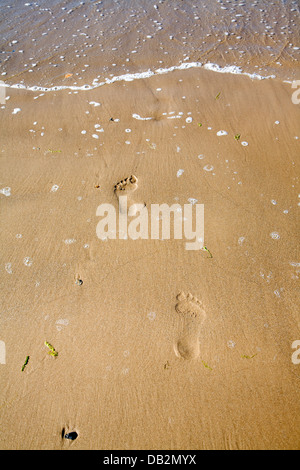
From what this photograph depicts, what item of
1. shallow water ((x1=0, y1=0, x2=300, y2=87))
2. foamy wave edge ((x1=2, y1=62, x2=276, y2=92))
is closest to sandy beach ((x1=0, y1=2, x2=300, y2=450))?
foamy wave edge ((x1=2, y1=62, x2=276, y2=92))

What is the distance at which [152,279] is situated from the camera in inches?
85.0

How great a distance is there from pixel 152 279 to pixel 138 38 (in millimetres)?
4258

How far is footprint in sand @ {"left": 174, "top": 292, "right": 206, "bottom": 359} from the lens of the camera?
187 centimetres

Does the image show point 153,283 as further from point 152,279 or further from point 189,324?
point 189,324

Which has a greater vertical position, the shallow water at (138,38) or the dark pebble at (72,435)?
the shallow water at (138,38)

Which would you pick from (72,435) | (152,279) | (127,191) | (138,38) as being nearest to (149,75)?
(138,38)

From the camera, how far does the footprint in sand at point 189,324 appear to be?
6.15 feet

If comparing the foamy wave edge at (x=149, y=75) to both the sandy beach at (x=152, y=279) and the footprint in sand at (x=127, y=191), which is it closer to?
the sandy beach at (x=152, y=279)

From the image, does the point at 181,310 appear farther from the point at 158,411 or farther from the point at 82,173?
the point at 82,173

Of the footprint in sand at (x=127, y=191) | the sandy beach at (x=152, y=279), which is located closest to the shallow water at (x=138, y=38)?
the sandy beach at (x=152, y=279)

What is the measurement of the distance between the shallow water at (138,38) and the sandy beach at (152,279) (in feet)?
2.85

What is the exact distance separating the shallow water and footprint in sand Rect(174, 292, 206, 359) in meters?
3.31

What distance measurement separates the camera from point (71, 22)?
492cm
